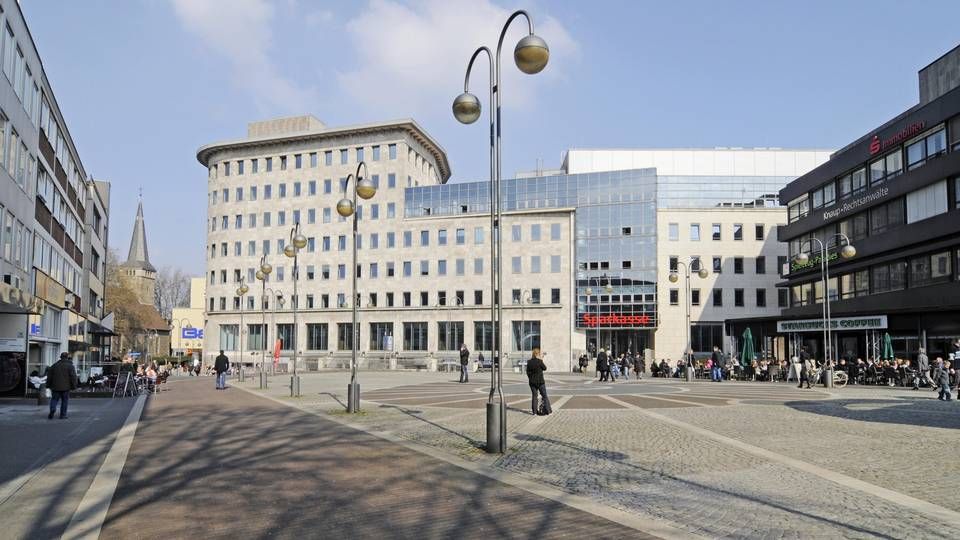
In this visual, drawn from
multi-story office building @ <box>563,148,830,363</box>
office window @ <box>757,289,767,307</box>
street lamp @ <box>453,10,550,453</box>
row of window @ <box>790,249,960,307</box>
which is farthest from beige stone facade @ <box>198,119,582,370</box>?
street lamp @ <box>453,10,550,453</box>

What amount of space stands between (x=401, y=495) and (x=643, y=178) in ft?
212

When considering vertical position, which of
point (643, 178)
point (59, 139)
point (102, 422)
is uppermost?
point (643, 178)

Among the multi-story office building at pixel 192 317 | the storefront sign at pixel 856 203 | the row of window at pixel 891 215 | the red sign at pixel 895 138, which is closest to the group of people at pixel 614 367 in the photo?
the row of window at pixel 891 215

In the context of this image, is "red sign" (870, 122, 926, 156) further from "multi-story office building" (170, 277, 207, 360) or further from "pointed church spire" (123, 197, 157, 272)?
"pointed church spire" (123, 197, 157, 272)

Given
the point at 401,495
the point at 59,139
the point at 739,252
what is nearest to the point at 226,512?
the point at 401,495

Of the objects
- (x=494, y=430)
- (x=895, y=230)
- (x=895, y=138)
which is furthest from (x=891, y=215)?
(x=494, y=430)

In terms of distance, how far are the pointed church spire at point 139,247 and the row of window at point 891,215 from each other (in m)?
117

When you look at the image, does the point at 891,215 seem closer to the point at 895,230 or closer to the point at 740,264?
the point at 895,230

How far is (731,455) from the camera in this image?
37.8 feet

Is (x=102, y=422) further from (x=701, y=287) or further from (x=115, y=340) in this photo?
(x=115, y=340)

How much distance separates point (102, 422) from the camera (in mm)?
17062

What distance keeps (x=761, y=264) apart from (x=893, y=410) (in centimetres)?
5359

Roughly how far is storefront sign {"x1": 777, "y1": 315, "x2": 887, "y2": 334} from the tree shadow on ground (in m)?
17.6

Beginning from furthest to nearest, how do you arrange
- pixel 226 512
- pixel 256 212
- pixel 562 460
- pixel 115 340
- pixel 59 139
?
pixel 115 340 → pixel 256 212 → pixel 59 139 → pixel 562 460 → pixel 226 512
